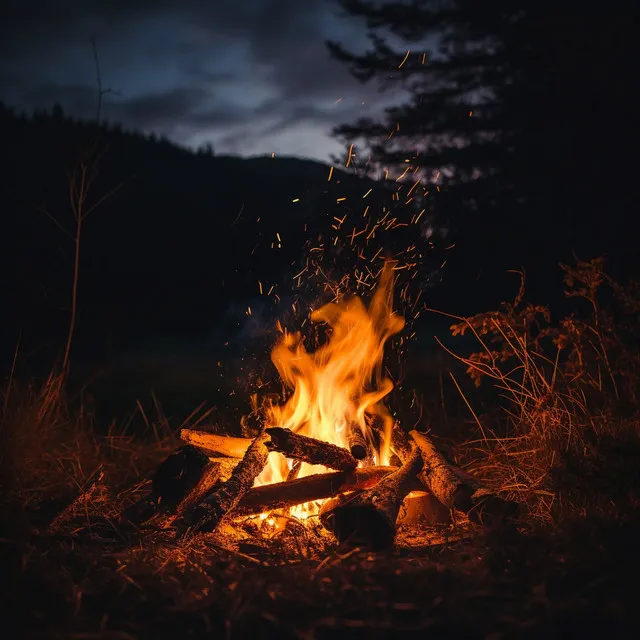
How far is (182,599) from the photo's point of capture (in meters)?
2.74

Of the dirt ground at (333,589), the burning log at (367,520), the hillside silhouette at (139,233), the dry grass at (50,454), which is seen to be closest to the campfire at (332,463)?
the burning log at (367,520)

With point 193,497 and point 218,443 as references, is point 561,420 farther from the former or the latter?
point 193,497

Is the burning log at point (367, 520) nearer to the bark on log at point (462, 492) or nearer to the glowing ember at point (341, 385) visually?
the bark on log at point (462, 492)

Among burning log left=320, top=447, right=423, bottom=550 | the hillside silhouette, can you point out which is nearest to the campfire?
burning log left=320, top=447, right=423, bottom=550

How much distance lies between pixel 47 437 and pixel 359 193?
8.93ft

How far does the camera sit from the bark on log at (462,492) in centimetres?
363

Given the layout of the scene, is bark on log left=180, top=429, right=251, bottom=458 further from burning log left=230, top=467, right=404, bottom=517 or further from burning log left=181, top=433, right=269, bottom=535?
burning log left=230, top=467, right=404, bottom=517

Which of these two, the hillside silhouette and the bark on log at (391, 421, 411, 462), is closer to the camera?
the bark on log at (391, 421, 411, 462)

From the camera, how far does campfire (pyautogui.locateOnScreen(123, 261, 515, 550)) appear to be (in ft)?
11.9

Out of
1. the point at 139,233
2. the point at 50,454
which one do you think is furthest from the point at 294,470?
the point at 139,233

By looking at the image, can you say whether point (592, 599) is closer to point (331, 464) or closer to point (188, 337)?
point (331, 464)

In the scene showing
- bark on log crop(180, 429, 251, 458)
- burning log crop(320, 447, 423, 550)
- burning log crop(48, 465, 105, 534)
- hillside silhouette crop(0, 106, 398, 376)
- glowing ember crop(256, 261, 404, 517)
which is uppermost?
hillside silhouette crop(0, 106, 398, 376)

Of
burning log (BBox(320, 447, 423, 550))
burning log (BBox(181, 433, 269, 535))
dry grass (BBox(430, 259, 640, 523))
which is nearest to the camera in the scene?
burning log (BBox(320, 447, 423, 550))

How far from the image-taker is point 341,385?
4.46 meters
